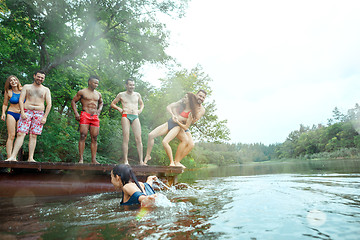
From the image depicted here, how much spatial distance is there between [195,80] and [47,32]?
18.3 meters

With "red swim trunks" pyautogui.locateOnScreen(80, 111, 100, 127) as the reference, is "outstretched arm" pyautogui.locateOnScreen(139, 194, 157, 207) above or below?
below

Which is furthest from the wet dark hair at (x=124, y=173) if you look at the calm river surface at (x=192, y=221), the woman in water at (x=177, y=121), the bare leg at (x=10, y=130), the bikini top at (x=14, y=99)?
the bikini top at (x=14, y=99)

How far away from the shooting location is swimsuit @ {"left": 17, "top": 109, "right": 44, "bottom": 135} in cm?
578

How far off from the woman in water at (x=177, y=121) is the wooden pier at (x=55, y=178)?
675 mm

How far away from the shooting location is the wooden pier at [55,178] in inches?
215

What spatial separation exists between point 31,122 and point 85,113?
48.5 inches

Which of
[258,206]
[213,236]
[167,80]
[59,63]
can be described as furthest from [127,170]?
[167,80]

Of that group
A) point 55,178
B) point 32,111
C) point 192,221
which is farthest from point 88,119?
point 192,221

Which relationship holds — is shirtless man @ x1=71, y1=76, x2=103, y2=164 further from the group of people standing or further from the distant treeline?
the distant treeline

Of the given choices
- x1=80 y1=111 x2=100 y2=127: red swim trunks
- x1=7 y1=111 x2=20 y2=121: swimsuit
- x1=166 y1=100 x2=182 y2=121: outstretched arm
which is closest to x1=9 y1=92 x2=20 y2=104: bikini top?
x1=7 y1=111 x2=20 y2=121: swimsuit

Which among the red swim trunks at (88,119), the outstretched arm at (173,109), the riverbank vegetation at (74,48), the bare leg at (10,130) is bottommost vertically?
the bare leg at (10,130)

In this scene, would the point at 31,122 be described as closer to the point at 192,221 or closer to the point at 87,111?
the point at 87,111

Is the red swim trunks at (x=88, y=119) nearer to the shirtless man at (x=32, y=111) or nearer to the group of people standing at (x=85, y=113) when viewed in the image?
the group of people standing at (x=85, y=113)

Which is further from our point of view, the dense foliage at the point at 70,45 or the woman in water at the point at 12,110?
the dense foliage at the point at 70,45
